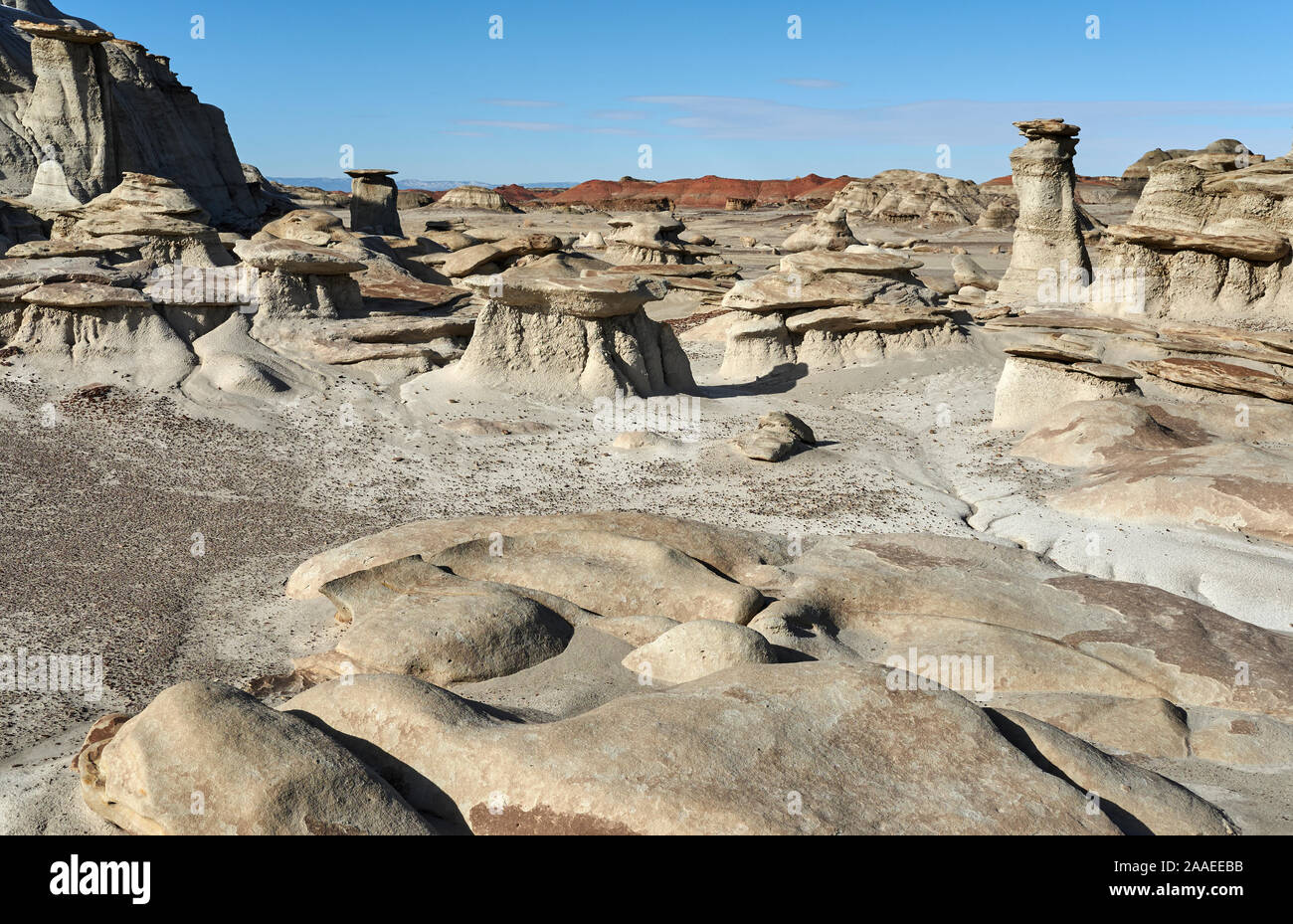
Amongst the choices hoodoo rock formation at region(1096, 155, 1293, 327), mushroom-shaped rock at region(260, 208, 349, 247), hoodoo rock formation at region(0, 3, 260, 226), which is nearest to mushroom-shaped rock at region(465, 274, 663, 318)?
hoodoo rock formation at region(1096, 155, 1293, 327)

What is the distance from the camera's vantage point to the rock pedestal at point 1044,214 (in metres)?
17.7

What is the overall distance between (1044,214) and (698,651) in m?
15.5

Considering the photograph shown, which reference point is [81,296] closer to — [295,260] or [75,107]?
[295,260]

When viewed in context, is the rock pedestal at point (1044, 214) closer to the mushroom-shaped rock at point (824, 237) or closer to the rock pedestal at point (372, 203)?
the mushroom-shaped rock at point (824, 237)

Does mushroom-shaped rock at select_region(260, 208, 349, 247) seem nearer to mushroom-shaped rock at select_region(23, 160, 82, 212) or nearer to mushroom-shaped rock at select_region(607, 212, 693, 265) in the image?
mushroom-shaped rock at select_region(23, 160, 82, 212)

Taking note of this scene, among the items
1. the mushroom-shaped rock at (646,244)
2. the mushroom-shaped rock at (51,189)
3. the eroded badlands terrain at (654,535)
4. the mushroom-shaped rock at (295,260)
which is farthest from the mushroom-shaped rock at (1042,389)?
the mushroom-shaped rock at (51,189)

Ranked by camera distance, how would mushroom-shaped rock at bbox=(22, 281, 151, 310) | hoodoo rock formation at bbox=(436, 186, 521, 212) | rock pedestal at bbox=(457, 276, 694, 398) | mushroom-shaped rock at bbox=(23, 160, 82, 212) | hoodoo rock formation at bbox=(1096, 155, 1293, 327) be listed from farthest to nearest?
hoodoo rock formation at bbox=(436, 186, 521, 212) → mushroom-shaped rock at bbox=(23, 160, 82, 212) → hoodoo rock formation at bbox=(1096, 155, 1293, 327) → rock pedestal at bbox=(457, 276, 694, 398) → mushroom-shaped rock at bbox=(22, 281, 151, 310)

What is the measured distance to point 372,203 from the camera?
2897cm

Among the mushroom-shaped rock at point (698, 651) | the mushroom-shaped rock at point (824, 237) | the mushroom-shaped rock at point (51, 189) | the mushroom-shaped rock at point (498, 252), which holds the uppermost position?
the mushroom-shaped rock at point (51, 189)

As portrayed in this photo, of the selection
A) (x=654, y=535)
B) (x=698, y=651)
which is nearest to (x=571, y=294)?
(x=654, y=535)

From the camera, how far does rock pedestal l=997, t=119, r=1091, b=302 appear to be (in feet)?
58.1

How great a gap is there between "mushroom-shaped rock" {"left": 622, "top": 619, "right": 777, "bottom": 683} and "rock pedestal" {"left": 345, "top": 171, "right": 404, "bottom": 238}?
2558cm

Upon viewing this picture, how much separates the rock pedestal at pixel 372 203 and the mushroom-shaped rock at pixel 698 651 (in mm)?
25584
